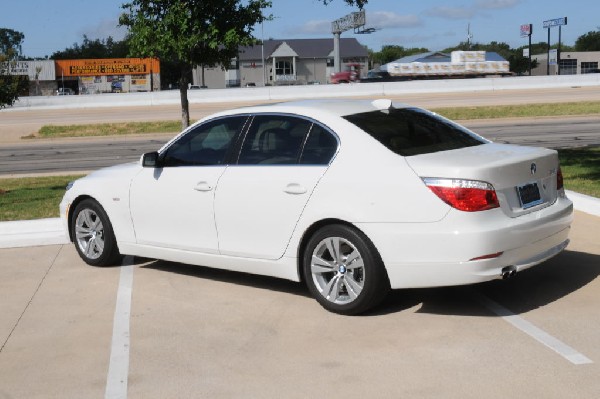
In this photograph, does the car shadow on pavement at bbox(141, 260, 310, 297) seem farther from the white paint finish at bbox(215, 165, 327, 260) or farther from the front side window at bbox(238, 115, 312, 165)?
the front side window at bbox(238, 115, 312, 165)

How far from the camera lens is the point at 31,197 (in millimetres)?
12633

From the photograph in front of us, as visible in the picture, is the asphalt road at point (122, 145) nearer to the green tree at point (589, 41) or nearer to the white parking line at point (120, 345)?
the white parking line at point (120, 345)

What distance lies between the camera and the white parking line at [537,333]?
4609 millimetres

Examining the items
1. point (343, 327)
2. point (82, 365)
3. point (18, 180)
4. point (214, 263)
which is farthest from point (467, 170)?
point (18, 180)

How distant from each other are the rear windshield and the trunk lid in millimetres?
152

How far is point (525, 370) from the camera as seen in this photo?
4.44 meters

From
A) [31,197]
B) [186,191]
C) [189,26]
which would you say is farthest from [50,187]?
[186,191]

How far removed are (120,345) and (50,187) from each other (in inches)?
386

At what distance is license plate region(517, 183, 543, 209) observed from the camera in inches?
215

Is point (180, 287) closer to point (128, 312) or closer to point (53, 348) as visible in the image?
point (128, 312)

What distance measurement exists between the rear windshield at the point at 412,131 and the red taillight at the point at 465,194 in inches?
19.2

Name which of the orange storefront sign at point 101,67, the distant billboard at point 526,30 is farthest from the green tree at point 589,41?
the orange storefront sign at point 101,67

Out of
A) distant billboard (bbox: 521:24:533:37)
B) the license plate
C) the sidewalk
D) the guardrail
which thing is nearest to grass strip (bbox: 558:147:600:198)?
the sidewalk

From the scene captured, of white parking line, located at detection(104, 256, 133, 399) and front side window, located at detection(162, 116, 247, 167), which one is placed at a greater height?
front side window, located at detection(162, 116, 247, 167)
